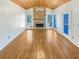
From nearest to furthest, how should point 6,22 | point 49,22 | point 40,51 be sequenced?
point 40,51
point 6,22
point 49,22

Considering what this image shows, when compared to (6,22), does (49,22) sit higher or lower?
lower

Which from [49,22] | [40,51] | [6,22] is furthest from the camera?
[49,22]

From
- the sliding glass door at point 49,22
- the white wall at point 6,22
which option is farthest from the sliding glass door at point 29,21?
the white wall at point 6,22

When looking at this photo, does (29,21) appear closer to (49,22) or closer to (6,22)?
(49,22)

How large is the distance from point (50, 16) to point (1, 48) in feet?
39.0

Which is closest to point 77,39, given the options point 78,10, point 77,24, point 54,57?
point 77,24

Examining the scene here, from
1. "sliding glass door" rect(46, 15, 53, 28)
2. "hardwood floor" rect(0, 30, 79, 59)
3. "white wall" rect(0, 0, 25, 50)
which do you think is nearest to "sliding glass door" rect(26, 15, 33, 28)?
"sliding glass door" rect(46, 15, 53, 28)

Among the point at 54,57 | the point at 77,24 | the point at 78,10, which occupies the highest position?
the point at 78,10

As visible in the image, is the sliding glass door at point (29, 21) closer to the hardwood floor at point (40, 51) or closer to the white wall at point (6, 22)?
the white wall at point (6, 22)

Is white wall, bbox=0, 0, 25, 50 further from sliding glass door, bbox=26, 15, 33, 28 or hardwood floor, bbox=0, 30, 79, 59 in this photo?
sliding glass door, bbox=26, 15, 33, 28

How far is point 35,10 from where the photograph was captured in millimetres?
17453

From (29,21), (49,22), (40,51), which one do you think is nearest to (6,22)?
(40,51)

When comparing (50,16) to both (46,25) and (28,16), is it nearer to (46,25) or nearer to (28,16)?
(46,25)

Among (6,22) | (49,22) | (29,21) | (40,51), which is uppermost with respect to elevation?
(6,22)
